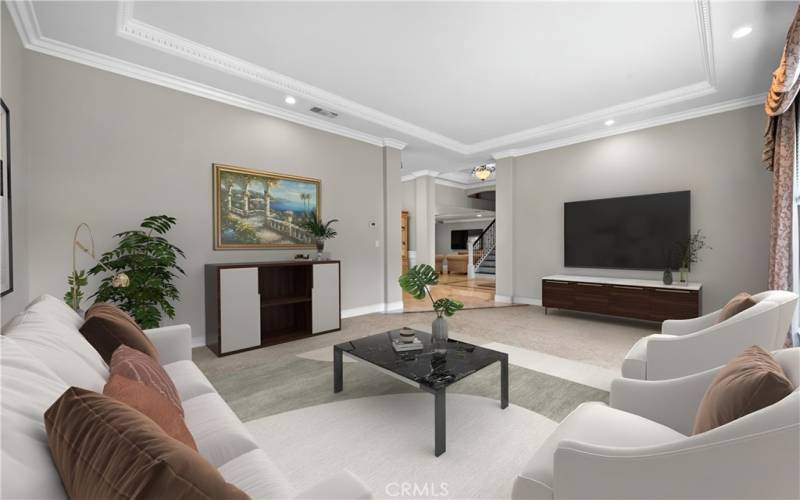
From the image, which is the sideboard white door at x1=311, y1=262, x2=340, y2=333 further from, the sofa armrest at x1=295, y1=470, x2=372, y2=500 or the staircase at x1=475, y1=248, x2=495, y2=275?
the staircase at x1=475, y1=248, x2=495, y2=275

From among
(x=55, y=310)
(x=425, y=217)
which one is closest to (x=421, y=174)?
(x=425, y=217)

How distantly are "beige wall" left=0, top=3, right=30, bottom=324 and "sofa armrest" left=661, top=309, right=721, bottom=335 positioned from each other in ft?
15.4

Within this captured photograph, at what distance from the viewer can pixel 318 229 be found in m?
4.58

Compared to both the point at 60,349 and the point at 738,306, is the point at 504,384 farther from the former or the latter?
the point at 60,349

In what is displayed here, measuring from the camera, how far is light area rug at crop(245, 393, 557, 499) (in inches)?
66.5

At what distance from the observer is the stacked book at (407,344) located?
2.52 meters

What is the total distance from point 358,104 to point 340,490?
445 centimetres

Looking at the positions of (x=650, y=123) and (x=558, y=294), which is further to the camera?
(x=558, y=294)

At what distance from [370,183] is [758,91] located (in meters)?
4.96

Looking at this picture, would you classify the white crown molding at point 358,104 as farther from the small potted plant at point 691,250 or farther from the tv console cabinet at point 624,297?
the tv console cabinet at point 624,297

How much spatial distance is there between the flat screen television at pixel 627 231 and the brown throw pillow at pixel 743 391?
14.7 feet

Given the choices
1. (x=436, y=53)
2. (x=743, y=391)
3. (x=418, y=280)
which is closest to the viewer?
(x=743, y=391)

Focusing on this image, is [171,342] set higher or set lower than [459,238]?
lower

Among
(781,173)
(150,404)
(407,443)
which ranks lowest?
(407,443)
